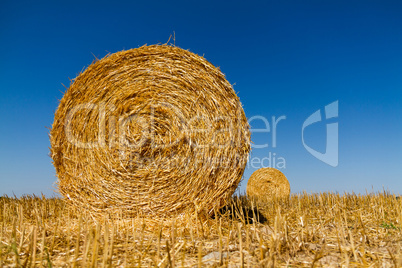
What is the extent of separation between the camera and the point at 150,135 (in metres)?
4.22

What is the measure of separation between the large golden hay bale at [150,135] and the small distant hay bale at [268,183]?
6454mm

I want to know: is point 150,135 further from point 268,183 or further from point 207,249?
point 268,183

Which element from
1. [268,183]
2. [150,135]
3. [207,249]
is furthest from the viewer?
[268,183]

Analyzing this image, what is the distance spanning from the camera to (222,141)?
407 cm

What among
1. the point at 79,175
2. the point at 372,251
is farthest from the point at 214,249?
the point at 79,175

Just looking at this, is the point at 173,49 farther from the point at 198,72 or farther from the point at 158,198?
the point at 158,198

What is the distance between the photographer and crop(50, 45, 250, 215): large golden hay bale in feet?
13.4

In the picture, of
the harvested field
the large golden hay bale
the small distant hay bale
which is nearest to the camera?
the harvested field

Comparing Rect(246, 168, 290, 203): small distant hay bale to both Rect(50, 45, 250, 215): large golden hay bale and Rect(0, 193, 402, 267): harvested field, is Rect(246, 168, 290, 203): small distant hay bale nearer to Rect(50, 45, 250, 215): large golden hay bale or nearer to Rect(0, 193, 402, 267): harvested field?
Rect(50, 45, 250, 215): large golden hay bale

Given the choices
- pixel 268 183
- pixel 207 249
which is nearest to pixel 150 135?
pixel 207 249

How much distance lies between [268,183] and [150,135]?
6.99 meters

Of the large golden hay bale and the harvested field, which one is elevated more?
the large golden hay bale

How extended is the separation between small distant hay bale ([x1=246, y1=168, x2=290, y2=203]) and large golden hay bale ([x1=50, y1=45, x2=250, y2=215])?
254 inches

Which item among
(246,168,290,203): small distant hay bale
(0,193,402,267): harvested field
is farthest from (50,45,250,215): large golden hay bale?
(246,168,290,203): small distant hay bale
